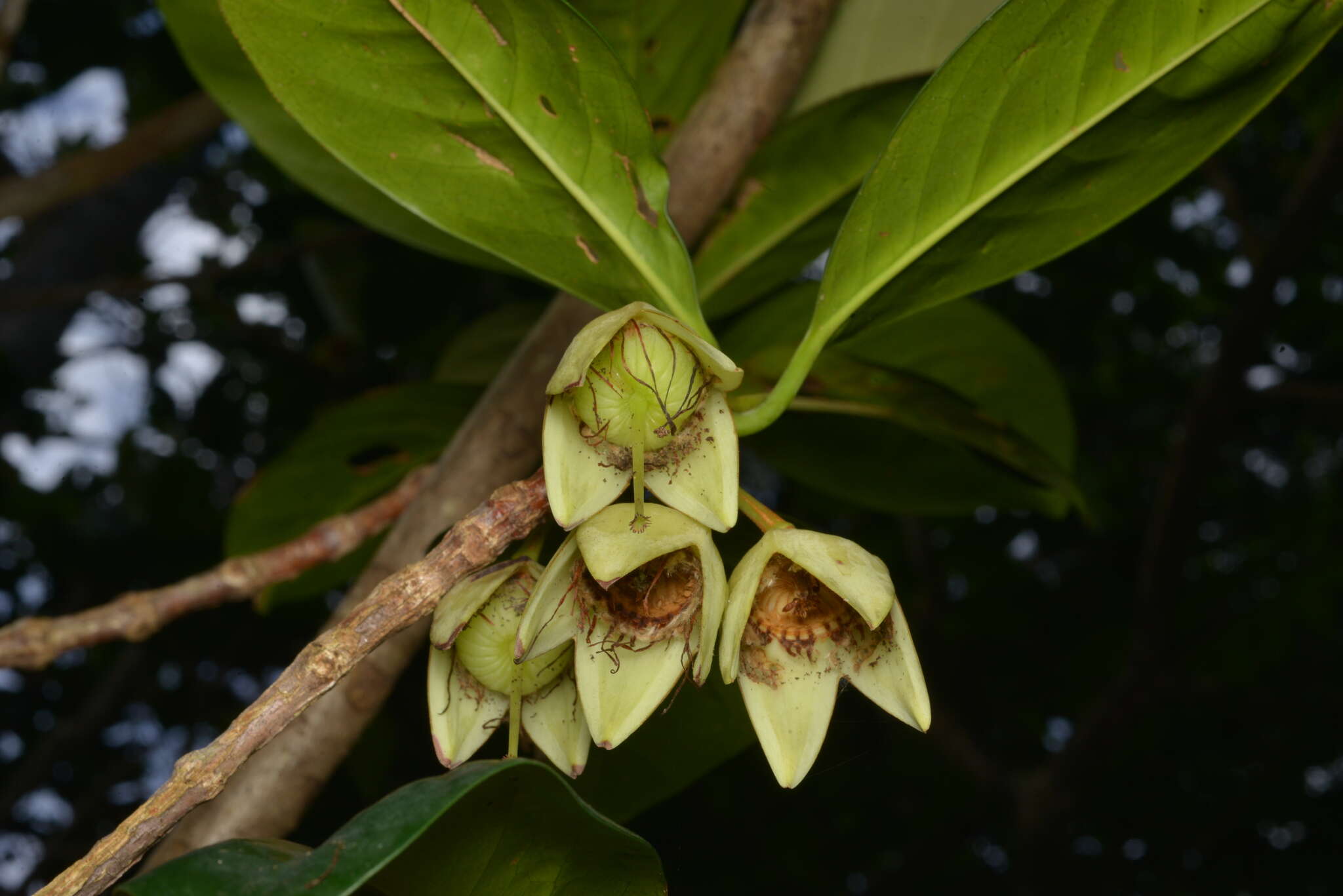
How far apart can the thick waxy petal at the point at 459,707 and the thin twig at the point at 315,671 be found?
11cm

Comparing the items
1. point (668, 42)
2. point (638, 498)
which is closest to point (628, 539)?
point (638, 498)

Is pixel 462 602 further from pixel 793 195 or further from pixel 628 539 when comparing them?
pixel 793 195

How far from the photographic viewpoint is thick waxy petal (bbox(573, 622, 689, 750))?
0.78m

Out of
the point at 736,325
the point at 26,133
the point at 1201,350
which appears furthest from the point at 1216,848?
the point at 26,133

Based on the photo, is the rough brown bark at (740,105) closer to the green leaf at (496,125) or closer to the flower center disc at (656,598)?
the green leaf at (496,125)

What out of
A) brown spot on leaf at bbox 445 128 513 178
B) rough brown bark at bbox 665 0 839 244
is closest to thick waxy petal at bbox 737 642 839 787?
brown spot on leaf at bbox 445 128 513 178

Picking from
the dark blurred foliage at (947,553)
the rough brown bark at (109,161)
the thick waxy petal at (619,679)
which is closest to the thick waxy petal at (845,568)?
the thick waxy petal at (619,679)

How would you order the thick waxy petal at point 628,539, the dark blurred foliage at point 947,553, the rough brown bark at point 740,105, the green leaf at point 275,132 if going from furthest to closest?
the dark blurred foliage at point 947,553 < the green leaf at point 275,132 < the rough brown bark at point 740,105 < the thick waxy petal at point 628,539

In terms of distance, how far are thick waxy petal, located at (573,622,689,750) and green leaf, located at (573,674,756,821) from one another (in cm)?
31

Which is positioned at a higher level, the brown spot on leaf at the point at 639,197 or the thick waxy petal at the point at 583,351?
the thick waxy petal at the point at 583,351

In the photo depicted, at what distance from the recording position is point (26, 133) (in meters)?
4.16

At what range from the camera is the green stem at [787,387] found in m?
0.90

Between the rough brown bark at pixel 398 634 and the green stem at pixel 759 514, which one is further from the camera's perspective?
the rough brown bark at pixel 398 634

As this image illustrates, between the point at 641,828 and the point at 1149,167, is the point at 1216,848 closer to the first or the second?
the point at 641,828
